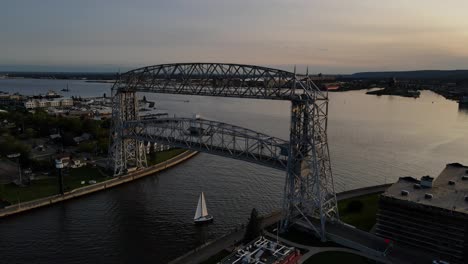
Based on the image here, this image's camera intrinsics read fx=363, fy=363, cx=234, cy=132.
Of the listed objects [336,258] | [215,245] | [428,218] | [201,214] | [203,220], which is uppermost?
[428,218]

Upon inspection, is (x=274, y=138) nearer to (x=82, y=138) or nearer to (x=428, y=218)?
(x=428, y=218)

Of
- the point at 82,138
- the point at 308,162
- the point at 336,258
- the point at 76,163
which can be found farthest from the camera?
the point at 82,138

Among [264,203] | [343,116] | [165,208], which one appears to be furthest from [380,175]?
[343,116]

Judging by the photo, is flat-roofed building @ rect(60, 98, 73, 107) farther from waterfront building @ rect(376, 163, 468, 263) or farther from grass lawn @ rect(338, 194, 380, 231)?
waterfront building @ rect(376, 163, 468, 263)

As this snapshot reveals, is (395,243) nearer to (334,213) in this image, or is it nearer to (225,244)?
(334,213)

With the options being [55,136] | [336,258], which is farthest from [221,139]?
[55,136]

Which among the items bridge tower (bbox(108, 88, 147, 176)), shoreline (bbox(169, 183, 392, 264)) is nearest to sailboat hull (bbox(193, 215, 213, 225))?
shoreline (bbox(169, 183, 392, 264))

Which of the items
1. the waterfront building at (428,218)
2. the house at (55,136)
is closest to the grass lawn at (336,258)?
the waterfront building at (428,218)

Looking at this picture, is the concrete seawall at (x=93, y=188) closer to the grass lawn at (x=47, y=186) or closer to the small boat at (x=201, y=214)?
the grass lawn at (x=47, y=186)

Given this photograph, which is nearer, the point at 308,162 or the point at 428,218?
the point at 428,218
